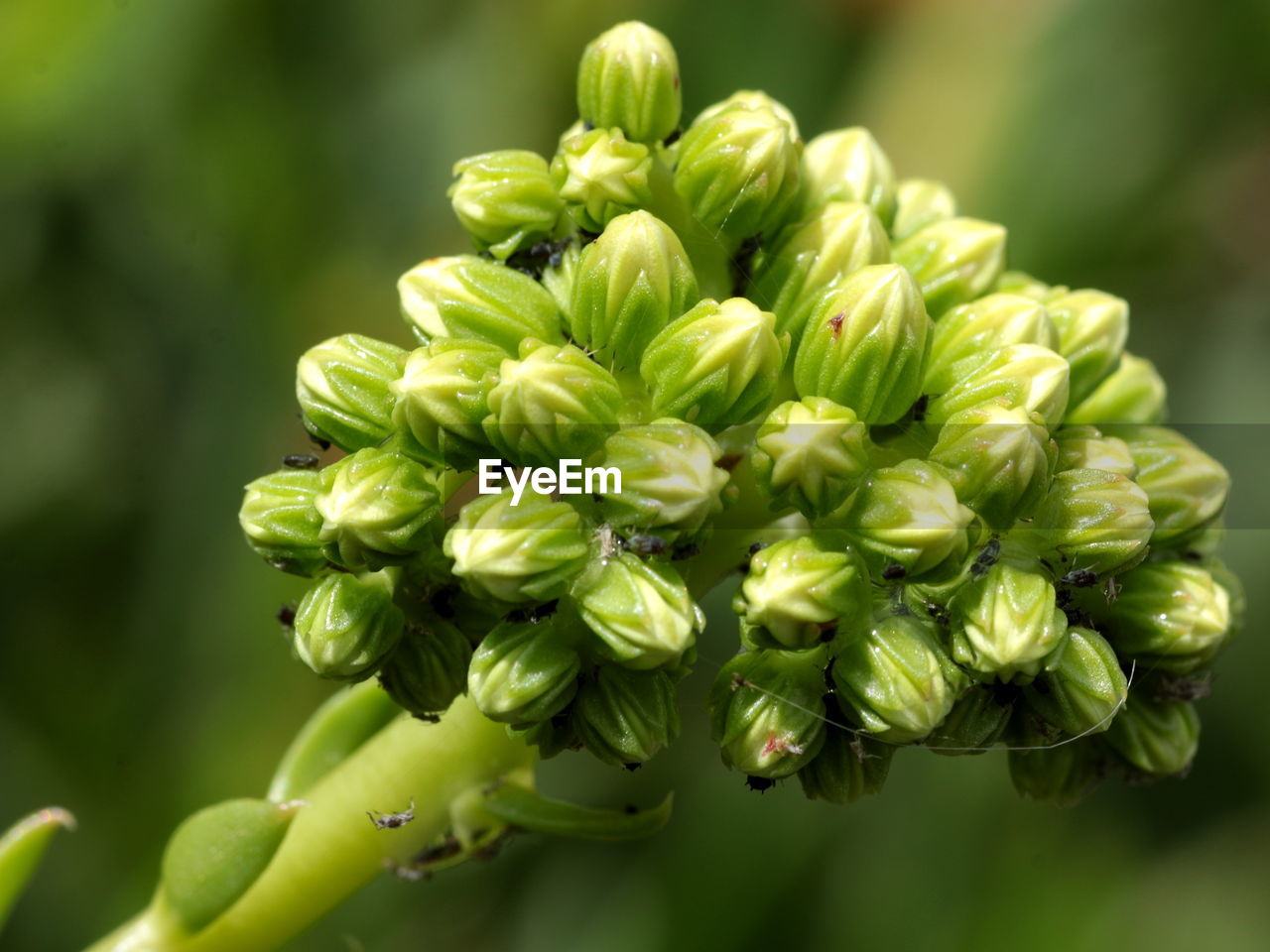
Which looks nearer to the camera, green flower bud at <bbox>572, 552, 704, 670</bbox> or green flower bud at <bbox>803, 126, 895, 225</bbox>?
green flower bud at <bbox>572, 552, 704, 670</bbox>

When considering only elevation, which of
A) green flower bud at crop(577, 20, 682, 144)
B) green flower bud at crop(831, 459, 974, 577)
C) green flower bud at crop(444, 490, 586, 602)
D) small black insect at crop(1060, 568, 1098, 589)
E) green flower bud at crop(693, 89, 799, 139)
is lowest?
small black insect at crop(1060, 568, 1098, 589)

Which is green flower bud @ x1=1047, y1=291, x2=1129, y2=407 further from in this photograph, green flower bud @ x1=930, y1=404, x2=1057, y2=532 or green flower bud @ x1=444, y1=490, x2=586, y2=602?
green flower bud @ x1=444, y1=490, x2=586, y2=602

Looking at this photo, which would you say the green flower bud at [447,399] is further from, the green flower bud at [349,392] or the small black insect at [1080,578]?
the small black insect at [1080,578]

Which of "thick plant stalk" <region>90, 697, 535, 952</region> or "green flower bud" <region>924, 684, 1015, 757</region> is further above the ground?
"green flower bud" <region>924, 684, 1015, 757</region>

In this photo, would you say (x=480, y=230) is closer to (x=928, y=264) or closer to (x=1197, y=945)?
(x=928, y=264)

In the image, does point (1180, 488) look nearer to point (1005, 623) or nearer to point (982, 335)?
Answer: point (982, 335)

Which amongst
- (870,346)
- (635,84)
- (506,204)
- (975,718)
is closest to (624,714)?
(975,718)

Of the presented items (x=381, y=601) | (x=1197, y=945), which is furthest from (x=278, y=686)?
(x=1197, y=945)

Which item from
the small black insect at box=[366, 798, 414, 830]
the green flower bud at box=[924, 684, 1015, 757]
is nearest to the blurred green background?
the small black insect at box=[366, 798, 414, 830]

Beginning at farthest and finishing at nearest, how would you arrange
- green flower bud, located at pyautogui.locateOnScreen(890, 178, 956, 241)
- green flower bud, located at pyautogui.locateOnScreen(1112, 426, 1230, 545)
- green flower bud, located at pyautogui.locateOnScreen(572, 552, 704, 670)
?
1. green flower bud, located at pyautogui.locateOnScreen(890, 178, 956, 241)
2. green flower bud, located at pyautogui.locateOnScreen(1112, 426, 1230, 545)
3. green flower bud, located at pyautogui.locateOnScreen(572, 552, 704, 670)
